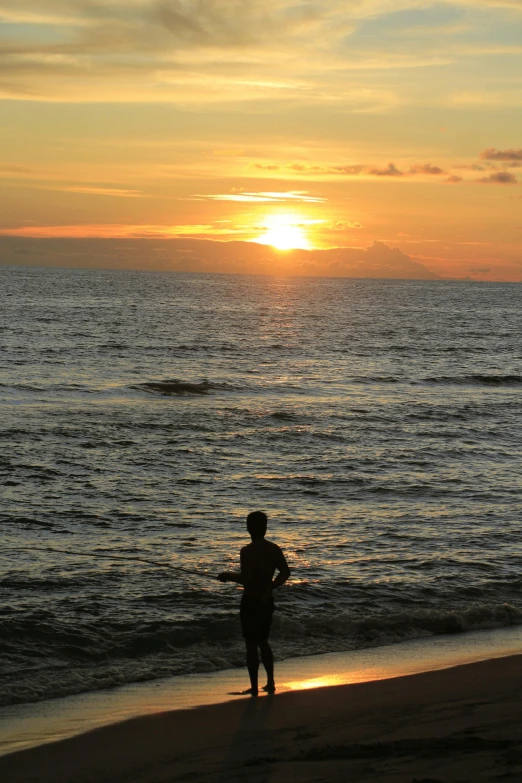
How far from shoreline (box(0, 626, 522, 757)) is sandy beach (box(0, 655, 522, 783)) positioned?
10.5 inches

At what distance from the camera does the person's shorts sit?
27.0 ft

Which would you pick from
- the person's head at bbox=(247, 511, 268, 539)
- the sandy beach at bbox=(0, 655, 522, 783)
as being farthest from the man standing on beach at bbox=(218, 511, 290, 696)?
the sandy beach at bbox=(0, 655, 522, 783)

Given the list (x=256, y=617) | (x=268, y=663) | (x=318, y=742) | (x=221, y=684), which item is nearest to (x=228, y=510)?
(x=221, y=684)

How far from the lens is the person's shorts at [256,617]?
27.0 feet

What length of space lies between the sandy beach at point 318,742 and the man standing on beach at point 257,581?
1.92ft

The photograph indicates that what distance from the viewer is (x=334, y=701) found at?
820cm

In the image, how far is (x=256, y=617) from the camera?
27.1 ft

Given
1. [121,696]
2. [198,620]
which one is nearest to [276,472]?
[198,620]

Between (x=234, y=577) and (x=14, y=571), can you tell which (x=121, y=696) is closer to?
(x=234, y=577)

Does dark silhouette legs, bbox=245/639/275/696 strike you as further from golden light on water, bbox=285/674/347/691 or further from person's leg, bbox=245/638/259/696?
golden light on water, bbox=285/674/347/691

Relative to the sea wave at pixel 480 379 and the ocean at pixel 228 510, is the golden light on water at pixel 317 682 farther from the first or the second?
the sea wave at pixel 480 379

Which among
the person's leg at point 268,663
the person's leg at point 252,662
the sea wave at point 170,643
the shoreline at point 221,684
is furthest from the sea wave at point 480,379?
the person's leg at point 252,662

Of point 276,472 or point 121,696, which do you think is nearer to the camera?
point 121,696

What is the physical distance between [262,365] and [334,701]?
3825 centimetres
